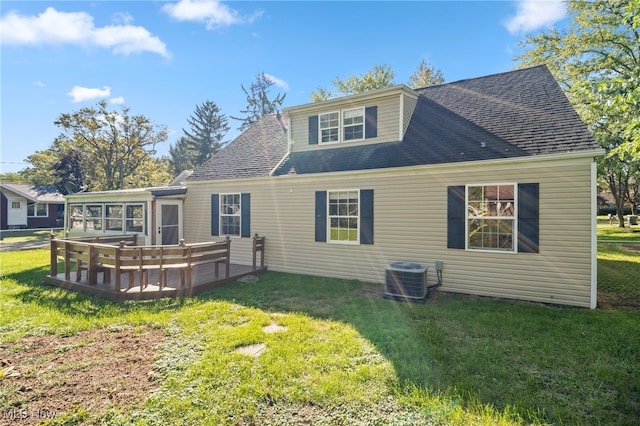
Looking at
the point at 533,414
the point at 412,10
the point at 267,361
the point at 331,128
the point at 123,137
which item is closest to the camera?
the point at 533,414

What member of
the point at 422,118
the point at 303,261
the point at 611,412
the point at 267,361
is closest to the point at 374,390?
the point at 267,361

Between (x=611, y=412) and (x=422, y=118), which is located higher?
(x=422, y=118)

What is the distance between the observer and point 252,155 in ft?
37.6

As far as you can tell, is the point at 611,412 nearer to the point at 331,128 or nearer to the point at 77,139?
the point at 331,128

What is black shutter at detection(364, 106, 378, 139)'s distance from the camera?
30.3 ft

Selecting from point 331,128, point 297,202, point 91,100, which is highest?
point 91,100

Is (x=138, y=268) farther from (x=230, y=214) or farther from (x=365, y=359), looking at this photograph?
(x=365, y=359)

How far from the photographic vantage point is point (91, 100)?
23.7m

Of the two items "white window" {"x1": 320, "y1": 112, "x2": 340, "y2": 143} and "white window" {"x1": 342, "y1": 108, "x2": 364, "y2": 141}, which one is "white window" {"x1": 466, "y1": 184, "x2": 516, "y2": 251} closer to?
"white window" {"x1": 342, "y1": 108, "x2": 364, "y2": 141}

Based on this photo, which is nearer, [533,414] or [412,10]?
[533,414]

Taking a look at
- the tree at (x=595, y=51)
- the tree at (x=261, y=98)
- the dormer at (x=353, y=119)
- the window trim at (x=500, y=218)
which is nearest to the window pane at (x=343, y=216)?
the dormer at (x=353, y=119)

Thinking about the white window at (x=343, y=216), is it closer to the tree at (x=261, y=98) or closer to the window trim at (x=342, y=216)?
the window trim at (x=342, y=216)

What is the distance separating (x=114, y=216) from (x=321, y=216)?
29.5 ft

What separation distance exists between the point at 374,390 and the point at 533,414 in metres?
1.45
